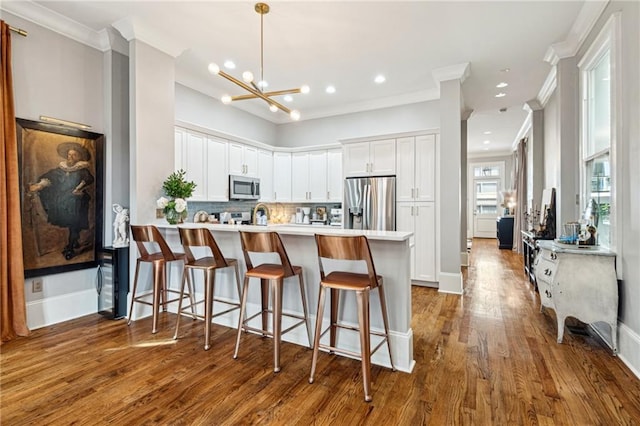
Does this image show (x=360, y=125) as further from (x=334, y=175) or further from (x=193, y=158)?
(x=193, y=158)

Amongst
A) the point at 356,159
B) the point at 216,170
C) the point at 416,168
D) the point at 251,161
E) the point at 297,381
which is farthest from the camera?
the point at 251,161

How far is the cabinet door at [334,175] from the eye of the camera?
5.83m

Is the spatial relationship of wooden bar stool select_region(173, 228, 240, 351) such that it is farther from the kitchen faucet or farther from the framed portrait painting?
the kitchen faucet

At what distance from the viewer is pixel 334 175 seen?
5.89 meters

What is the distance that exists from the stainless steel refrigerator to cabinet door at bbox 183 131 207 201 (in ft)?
7.44

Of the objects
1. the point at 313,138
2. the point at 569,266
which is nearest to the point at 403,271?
the point at 569,266

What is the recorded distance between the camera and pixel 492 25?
10.9 feet

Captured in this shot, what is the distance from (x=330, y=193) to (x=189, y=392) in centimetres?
435

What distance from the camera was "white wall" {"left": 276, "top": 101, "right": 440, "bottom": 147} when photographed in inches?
211

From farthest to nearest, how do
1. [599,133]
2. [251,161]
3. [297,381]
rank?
[251,161] < [599,133] < [297,381]

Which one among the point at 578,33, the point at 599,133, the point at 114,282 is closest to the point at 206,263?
the point at 114,282

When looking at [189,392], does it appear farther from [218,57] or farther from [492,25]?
[492,25]

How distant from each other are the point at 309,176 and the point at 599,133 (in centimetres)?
428

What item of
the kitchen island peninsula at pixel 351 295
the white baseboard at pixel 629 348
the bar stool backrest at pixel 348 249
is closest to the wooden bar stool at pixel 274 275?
the kitchen island peninsula at pixel 351 295
